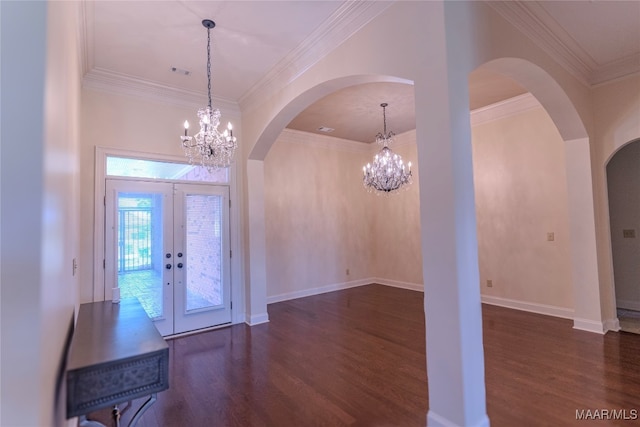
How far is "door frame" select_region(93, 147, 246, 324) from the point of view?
149 inches

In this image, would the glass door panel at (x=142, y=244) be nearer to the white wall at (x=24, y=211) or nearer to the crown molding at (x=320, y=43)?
the crown molding at (x=320, y=43)

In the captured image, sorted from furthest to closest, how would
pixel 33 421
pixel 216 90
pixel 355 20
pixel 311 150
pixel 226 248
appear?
1. pixel 311 150
2. pixel 226 248
3. pixel 216 90
4. pixel 355 20
5. pixel 33 421

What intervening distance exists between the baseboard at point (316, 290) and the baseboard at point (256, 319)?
1100 millimetres

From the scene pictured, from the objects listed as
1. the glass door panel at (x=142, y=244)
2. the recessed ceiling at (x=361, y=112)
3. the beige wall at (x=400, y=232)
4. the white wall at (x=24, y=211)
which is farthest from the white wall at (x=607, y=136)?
the glass door panel at (x=142, y=244)

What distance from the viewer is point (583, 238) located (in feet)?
13.4

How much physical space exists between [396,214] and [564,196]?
3148 millimetres

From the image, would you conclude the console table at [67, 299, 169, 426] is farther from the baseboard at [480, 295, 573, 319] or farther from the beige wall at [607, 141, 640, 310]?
the beige wall at [607, 141, 640, 310]

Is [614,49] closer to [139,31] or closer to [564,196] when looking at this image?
[564,196]

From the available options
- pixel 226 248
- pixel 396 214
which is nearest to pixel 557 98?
pixel 396 214

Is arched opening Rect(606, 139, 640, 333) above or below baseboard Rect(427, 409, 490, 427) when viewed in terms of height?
above

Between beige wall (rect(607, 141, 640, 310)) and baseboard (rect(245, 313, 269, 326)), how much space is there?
5770 millimetres

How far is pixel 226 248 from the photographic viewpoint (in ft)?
15.6

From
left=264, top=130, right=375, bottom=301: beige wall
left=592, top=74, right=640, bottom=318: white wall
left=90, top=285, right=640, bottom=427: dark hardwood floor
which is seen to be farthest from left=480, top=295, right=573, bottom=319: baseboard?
left=264, top=130, right=375, bottom=301: beige wall

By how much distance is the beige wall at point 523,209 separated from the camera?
15.2 feet
